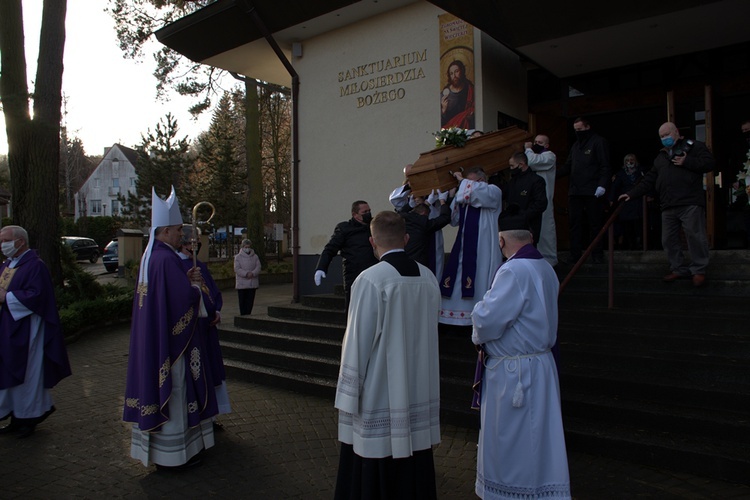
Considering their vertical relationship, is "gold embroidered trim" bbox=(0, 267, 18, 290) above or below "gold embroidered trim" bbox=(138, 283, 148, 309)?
above

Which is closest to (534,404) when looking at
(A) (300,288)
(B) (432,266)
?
(B) (432,266)

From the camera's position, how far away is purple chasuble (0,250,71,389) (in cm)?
561

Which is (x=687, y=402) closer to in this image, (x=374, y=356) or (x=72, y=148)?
(x=374, y=356)

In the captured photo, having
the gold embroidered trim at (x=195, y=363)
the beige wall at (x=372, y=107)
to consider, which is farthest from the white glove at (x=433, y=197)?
the beige wall at (x=372, y=107)

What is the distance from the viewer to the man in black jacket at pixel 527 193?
6934 millimetres

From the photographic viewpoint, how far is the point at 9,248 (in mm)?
5789

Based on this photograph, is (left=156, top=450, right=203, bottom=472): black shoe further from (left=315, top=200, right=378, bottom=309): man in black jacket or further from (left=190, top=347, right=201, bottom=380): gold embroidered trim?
(left=315, top=200, right=378, bottom=309): man in black jacket

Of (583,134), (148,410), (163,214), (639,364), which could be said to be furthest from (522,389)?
(583,134)

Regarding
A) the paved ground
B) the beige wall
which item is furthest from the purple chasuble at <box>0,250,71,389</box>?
the beige wall

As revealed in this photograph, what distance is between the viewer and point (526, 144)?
7.77 m

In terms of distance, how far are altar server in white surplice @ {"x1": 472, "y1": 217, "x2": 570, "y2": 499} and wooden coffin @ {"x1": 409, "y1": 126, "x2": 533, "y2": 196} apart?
3.15 meters

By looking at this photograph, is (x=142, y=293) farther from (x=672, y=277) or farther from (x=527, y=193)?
(x=672, y=277)

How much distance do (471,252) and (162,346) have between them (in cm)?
334

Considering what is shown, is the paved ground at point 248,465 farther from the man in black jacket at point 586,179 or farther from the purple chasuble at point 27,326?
the man in black jacket at point 586,179
